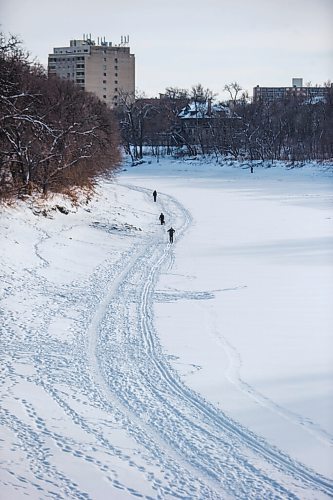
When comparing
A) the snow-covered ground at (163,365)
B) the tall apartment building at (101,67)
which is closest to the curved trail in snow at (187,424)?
the snow-covered ground at (163,365)

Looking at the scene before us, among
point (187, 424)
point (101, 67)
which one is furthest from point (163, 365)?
point (101, 67)

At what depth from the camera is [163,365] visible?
12383 millimetres

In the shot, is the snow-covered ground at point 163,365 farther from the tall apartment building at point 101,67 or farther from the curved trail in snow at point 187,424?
the tall apartment building at point 101,67

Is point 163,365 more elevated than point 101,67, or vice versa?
point 101,67

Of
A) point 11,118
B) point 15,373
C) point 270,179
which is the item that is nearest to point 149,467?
point 15,373

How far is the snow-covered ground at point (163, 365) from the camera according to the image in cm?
851

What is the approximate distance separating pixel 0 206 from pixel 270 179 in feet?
118

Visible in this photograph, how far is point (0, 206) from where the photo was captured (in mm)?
26047

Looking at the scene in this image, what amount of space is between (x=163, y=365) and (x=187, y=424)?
2.54m

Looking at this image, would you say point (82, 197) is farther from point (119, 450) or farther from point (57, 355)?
point (119, 450)

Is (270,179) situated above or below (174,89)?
below

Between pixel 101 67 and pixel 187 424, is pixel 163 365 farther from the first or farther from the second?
pixel 101 67

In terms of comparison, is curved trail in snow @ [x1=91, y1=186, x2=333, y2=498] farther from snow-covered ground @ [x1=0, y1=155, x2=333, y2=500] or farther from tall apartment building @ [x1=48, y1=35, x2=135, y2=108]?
tall apartment building @ [x1=48, y1=35, x2=135, y2=108]

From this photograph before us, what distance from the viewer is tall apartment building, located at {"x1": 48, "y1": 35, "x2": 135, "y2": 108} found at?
121m
